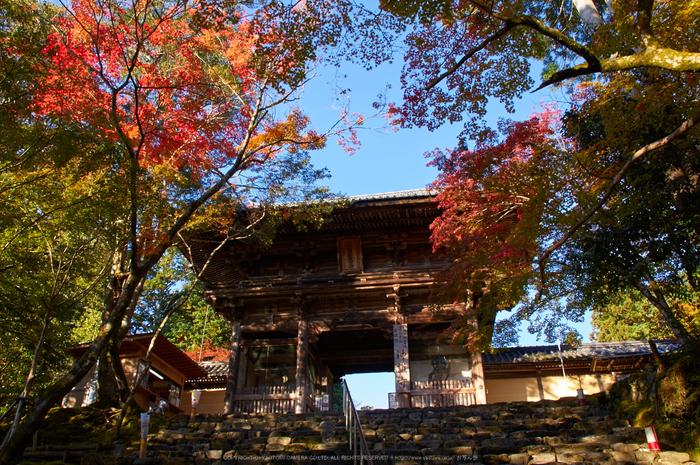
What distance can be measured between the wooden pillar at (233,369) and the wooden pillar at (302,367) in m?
1.81

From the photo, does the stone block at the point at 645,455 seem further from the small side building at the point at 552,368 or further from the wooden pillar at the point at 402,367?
the small side building at the point at 552,368

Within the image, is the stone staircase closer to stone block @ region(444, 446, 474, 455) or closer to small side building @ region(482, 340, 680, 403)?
stone block @ region(444, 446, 474, 455)

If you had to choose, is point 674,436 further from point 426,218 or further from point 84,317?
point 84,317

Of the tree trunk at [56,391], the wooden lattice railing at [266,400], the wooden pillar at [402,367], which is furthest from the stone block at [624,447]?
the wooden lattice railing at [266,400]

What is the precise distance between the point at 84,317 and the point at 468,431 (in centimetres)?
2019

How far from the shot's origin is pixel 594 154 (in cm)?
800

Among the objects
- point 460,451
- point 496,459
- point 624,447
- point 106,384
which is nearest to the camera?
point 496,459

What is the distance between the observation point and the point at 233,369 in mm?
13023

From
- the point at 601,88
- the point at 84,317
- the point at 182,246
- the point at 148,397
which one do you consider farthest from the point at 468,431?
the point at 84,317

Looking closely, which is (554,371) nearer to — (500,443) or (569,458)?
(500,443)

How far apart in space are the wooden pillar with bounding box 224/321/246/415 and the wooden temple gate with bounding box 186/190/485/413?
0.09 feet

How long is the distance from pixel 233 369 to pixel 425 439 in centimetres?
713

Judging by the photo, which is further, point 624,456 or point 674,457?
point 624,456

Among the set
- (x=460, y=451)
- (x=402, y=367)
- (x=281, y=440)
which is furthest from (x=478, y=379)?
(x=281, y=440)
